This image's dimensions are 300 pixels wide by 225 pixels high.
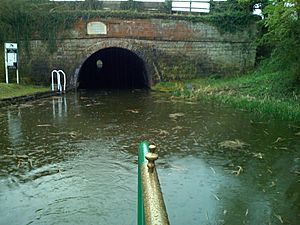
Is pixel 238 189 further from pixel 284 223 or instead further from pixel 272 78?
pixel 272 78

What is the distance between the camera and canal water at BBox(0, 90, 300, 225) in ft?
13.1

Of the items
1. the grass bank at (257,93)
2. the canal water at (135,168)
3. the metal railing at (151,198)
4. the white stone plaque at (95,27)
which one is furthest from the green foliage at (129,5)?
the metal railing at (151,198)

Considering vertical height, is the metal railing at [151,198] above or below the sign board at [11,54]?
below

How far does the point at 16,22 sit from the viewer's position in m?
17.2

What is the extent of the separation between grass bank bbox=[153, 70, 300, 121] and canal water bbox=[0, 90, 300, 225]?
627 millimetres

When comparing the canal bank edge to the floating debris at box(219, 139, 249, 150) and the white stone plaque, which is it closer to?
the white stone plaque

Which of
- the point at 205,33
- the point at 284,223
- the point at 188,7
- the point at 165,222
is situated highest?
the point at 188,7

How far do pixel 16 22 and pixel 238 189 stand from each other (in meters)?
15.6

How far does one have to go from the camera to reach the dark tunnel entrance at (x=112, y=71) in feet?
77.0

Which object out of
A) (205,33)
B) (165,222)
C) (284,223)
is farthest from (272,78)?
(165,222)

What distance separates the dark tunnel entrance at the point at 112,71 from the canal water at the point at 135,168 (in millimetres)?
13532

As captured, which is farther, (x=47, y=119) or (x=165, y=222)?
(x=47, y=119)

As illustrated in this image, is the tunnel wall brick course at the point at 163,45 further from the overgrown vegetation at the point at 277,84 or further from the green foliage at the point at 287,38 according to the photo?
the green foliage at the point at 287,38

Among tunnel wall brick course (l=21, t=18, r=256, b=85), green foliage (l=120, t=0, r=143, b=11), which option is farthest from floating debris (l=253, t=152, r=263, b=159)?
green foliage (l=120, t=0, r=143, b=11)
